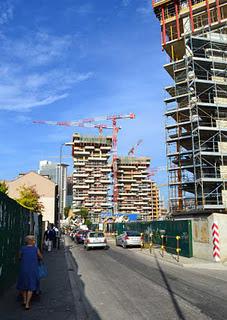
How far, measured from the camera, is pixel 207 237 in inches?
756

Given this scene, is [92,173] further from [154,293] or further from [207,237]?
[154,293]

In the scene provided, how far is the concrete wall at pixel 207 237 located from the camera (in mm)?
18609

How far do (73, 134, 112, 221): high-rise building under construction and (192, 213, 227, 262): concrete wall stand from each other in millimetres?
130713

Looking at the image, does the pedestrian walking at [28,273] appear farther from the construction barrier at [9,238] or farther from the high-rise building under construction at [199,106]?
the high-rise building under construction at [199,106]

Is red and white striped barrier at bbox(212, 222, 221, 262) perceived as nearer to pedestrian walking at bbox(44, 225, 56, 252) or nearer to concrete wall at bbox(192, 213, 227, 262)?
concrete wall at bbox(192, 213, 227, 262)

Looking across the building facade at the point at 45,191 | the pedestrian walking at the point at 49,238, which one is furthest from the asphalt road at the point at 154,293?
the building facade at the point at 45,191

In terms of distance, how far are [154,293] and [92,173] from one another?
152m

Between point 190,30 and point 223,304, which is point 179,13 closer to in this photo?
point 190,30

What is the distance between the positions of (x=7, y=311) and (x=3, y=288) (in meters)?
1.88

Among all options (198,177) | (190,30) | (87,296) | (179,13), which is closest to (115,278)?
(87,296)

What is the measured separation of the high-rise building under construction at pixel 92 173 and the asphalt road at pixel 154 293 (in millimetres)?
136785

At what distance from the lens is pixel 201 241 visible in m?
19.8

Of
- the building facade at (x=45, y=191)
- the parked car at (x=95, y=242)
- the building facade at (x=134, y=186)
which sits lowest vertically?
the parked car at (x=95, y=242)

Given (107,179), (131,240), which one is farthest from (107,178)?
(131,240)
